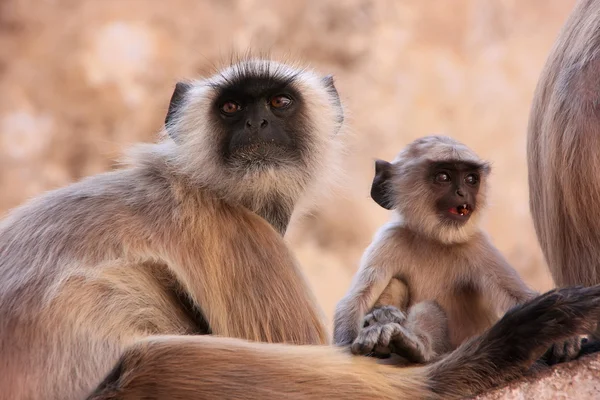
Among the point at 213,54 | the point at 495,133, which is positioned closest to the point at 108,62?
the point at 213,54

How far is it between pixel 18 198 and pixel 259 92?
626 cm

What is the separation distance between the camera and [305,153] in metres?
3.58

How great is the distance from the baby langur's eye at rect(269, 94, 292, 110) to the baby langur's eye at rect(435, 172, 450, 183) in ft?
1.98

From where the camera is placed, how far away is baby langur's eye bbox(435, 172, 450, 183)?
3277 mm

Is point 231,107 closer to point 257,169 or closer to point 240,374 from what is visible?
point 257,169

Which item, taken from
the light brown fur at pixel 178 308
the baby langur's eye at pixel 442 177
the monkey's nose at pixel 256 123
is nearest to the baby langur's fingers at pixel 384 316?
the light brown fur at pixel 178 308

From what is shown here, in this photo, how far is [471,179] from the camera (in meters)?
3.27

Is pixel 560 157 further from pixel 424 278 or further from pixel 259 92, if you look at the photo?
pixel 259 92

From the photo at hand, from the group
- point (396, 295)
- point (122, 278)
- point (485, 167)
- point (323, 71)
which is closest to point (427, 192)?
point (485, 167)

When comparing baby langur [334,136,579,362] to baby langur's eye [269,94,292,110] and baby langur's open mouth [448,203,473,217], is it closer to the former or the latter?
baby langur's open mouth [448,203,473,217]

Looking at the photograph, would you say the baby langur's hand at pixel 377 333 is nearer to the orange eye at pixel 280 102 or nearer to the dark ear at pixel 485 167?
the dark ear at pixel 485 167

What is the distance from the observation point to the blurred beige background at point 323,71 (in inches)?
370

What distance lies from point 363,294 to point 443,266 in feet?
0.98

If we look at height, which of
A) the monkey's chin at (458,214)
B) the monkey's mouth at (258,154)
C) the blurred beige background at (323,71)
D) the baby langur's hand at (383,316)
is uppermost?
the blurred beige background at (323,71)
